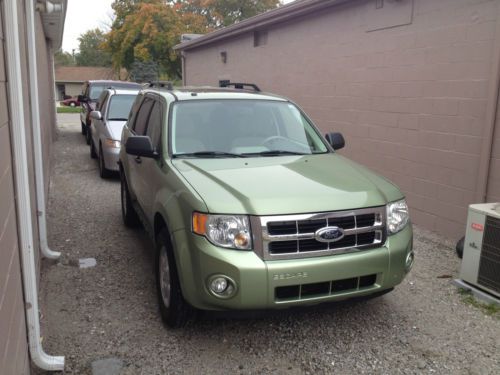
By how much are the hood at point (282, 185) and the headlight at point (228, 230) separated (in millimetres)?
53

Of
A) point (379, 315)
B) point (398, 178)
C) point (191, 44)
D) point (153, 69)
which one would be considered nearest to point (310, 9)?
point (398, 178)

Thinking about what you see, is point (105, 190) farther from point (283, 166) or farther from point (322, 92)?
point (283, 166)

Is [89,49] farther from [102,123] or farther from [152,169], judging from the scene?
[152,169]

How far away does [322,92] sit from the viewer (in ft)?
28.9

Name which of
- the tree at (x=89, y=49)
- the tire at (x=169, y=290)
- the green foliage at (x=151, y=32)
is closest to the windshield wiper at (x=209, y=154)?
the tire at (x=169, y=290)

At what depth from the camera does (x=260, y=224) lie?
3256 mm

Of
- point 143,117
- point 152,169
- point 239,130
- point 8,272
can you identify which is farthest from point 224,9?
point 8,272

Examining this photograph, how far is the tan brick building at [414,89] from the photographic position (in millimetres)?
5750

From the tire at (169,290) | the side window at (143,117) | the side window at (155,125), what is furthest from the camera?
the side window at (143,117)

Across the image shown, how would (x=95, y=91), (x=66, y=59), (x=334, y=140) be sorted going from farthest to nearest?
1. (x=66, y=59)
2. (x=95, y=91)
3. (x=334, y=140)

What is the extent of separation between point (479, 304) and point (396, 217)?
1426 mm

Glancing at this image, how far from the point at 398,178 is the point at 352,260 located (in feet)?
13.3

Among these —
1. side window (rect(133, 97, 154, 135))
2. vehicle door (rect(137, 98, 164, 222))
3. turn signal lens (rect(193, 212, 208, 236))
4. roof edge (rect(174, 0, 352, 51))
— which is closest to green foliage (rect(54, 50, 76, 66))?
roof edge (rect(174, 0, 352, 51))

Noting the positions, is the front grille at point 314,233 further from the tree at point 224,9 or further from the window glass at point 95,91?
the tree at point 224,9
